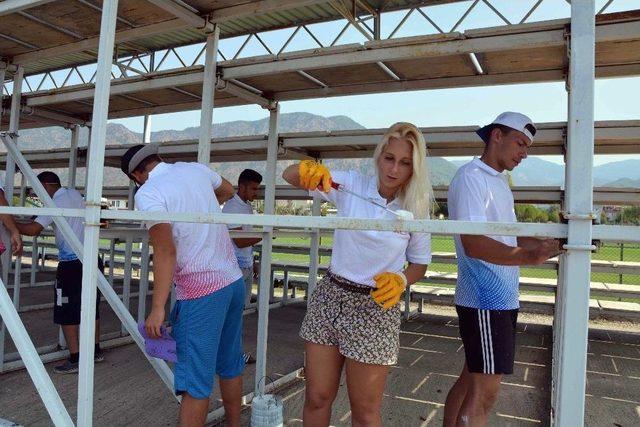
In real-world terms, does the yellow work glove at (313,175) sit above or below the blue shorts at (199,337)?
above

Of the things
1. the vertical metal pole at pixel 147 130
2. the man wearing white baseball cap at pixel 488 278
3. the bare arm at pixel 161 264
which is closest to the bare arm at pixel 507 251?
the man wearing white baseball cap at pixel 488 278

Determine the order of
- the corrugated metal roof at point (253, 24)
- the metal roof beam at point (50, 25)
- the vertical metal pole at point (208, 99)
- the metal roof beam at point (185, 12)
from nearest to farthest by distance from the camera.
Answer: the metal roof beam at point (185, 12)
the metal roof beam at point (50, 25)
the vertical metal pole at point (208, 99)
the corrugated metal roof at point (253, 24)

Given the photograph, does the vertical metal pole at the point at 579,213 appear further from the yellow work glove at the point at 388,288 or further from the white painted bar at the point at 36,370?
the white painted bar at the point at 36,370

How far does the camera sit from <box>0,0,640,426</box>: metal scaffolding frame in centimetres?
141

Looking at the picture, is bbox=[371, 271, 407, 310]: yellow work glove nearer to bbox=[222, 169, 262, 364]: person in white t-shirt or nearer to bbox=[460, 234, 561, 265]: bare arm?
bbox=[460, 234, 561, 265]: bare arm

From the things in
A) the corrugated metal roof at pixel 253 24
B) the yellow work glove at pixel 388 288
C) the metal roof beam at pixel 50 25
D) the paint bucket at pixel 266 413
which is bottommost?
the paint bucket at pixel 266 413

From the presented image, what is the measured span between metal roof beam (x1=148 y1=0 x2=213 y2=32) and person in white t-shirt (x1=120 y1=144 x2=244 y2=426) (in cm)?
109

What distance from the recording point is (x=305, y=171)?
2.10 metres

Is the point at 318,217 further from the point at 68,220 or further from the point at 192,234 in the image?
the point at 68,220

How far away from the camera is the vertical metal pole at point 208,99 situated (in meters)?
3.64

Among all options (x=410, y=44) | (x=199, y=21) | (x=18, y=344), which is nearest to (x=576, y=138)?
(x=410, y=44)

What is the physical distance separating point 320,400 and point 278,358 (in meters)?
3.04

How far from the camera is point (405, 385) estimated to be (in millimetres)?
4469

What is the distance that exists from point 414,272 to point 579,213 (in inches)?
38.2
